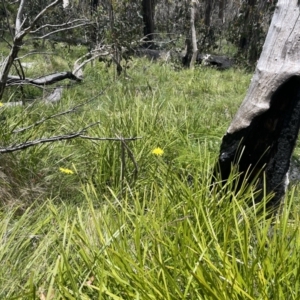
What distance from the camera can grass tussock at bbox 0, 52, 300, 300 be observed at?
4.38ft

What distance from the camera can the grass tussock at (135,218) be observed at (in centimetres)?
134

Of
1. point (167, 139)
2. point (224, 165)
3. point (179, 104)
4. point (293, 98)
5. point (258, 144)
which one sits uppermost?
point (293, 98)

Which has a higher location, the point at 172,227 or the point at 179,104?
the point at 172,227

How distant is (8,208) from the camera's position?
7.13 feet

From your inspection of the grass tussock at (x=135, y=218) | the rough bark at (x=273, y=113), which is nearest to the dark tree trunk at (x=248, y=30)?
the grass tussock at (x=135, y=218)

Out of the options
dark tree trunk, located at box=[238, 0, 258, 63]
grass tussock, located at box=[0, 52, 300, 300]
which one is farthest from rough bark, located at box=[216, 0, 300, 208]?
dark tree trunk, located at box=[238, 0, 258, 63]

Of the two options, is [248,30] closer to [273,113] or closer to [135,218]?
[273,113]

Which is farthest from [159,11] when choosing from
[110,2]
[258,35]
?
[110,2]

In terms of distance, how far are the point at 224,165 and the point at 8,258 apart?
4.09 feet

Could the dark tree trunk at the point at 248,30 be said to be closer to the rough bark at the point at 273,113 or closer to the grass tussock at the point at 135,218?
the grass tussock at the point at 135,218

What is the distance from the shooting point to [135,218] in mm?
1776

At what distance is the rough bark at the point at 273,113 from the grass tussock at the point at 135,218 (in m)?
0.16

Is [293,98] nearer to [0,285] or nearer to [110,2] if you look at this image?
[0,285]

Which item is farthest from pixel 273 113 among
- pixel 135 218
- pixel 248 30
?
pixel 248 30
